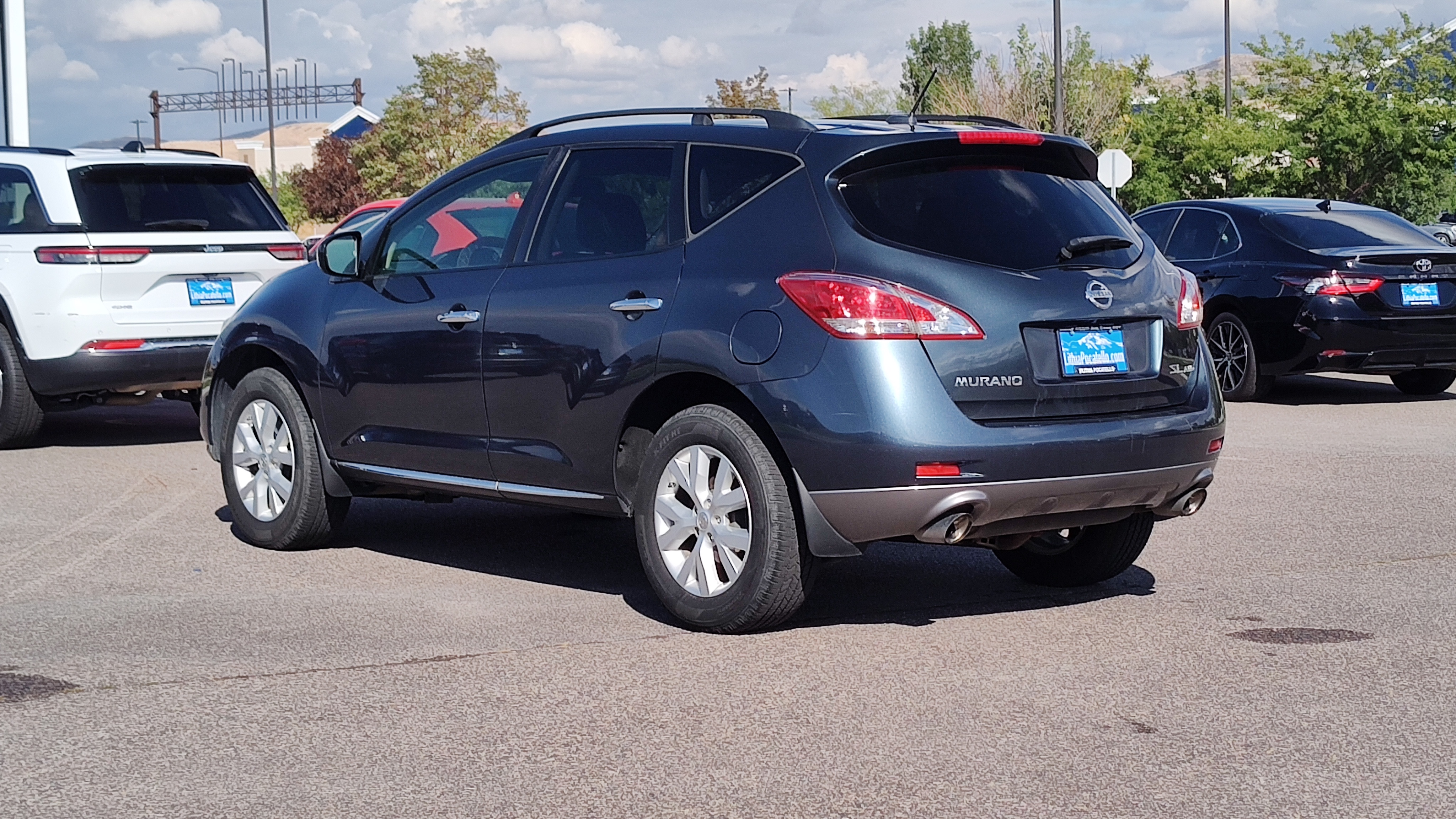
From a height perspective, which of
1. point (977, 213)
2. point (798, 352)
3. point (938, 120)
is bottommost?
point (798, 352)

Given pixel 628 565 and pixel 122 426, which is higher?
pixel 122 426

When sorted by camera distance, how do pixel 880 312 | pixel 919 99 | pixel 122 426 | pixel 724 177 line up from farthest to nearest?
pixel 122 426 < pixel 919 99 < pixel 724 177 < pixel 880 312

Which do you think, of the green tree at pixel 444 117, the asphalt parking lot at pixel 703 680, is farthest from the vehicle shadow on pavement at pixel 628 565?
the green tree at pixel 444 117

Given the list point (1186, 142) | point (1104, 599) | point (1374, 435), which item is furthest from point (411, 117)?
point (1104, 599)

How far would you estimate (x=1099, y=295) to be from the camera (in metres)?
5.71

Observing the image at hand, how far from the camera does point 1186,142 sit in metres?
33.0

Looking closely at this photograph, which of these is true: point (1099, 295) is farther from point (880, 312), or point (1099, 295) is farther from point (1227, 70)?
point (1227, 70)

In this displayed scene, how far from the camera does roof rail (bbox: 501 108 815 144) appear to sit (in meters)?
5.98

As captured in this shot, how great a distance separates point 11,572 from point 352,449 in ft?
4.69

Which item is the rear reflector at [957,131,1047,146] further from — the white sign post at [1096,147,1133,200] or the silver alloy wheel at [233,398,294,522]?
the white sign post at [1096,147,1133,200]

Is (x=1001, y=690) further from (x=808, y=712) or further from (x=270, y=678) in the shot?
(x=270, y=678)

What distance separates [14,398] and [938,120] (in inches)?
279

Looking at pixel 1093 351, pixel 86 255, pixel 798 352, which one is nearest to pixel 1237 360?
pixel 86 255

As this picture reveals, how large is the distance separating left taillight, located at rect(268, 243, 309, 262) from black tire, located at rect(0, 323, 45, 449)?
5.43ft
